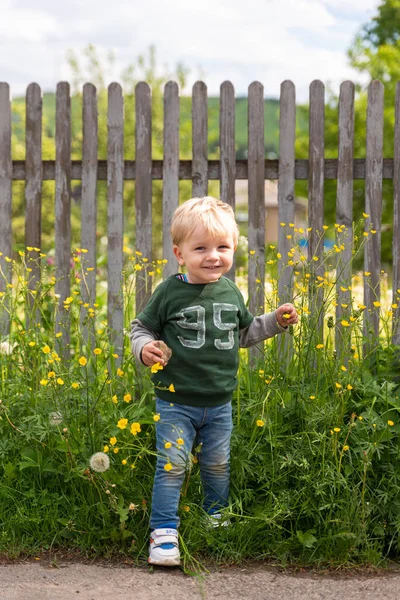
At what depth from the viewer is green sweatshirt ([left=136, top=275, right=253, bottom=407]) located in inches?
122

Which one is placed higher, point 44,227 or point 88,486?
point 44,227

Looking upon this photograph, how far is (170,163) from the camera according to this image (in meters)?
4.66

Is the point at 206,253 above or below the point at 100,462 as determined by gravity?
above

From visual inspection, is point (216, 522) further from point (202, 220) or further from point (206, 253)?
point (202, 220)

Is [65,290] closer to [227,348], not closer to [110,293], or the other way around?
[110,293]

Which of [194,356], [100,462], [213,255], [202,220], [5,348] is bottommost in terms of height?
[100,462]

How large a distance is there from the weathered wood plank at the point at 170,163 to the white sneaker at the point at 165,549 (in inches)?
76.0

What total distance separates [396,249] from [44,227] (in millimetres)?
13011

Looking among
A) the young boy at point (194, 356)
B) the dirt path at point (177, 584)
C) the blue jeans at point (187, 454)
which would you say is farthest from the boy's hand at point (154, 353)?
the dirt path at point (177, 584)

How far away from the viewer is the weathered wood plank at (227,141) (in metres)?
4.64

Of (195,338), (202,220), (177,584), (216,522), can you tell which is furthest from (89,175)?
(177,584)

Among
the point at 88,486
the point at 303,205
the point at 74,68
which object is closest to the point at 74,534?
the point at 88,486

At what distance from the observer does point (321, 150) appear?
464 centimetres

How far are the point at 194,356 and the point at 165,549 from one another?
0.76 metres
